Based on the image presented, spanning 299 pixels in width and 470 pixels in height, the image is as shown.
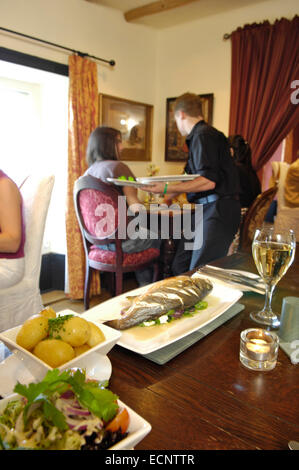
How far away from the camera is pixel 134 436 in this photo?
0.35 m

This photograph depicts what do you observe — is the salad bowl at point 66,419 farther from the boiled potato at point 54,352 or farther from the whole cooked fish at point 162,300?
the whole cooked fish at point 162,300

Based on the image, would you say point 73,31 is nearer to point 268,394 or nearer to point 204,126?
point 204,126

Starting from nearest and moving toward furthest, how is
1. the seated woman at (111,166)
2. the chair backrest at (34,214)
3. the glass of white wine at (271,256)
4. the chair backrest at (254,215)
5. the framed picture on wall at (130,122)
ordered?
the glass of white wine at (271,256), the chair backrest at (34,214), the seated woman at (111,166), the chair backrest at (254,215), the framed picture on wall at (130,122)

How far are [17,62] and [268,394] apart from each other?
9.83ft

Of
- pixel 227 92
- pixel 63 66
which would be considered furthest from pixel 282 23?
pixel 63 66

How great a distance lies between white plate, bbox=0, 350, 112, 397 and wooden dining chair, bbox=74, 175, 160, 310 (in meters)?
1.95

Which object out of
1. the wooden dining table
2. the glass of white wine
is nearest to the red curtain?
the glass of white wine

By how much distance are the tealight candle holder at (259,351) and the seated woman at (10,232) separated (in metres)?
1.35

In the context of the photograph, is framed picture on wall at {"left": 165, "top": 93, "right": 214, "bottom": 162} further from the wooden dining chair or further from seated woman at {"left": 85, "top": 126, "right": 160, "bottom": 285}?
the wooden dining chair

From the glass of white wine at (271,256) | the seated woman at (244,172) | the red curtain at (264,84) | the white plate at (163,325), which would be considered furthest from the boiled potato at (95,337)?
the red curtain at (264,84)

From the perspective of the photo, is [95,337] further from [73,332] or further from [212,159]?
[212,159]

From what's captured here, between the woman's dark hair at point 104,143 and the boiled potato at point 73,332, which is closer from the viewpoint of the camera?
the boiled potato at point 73,332

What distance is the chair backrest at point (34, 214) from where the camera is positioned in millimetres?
1791

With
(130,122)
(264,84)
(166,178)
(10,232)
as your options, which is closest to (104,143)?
(166,178)
